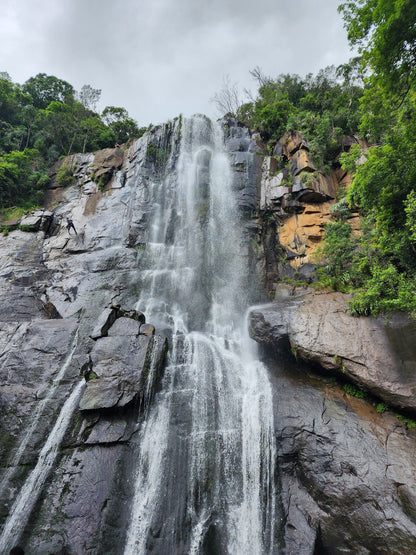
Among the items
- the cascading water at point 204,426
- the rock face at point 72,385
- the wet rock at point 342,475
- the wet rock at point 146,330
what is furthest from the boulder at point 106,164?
the wet rock at point 342,475

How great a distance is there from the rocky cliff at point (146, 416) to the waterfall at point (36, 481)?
0.02 m

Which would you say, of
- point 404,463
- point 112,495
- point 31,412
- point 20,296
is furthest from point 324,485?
point 20,296

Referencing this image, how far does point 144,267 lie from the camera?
45.0 feet

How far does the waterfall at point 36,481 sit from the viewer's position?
5638 mm

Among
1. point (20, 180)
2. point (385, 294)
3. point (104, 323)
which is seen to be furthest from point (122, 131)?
point (385, 294)

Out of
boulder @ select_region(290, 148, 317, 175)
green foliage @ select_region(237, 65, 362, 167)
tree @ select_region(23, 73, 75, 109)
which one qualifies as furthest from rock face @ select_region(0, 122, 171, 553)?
tree @ select_region(23, 73, 75, 109)

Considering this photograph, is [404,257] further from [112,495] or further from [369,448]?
[112,495]

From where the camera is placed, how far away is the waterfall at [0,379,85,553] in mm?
5638

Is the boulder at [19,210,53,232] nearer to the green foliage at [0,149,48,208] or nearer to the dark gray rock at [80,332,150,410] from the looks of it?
the green foliage at [0,149,48,208]

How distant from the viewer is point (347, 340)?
307 inches

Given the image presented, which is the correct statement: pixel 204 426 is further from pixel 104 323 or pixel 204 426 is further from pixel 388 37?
pixel 388 37

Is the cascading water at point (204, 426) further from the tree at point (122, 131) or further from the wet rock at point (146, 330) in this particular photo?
the tree at point (122, 131)

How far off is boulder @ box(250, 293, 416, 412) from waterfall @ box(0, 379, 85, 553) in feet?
21.6

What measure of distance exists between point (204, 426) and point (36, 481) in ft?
14.4
